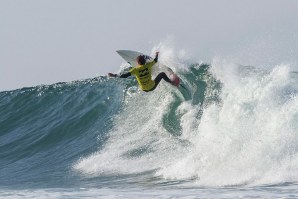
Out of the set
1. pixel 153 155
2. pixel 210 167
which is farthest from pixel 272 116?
pixel 153 155

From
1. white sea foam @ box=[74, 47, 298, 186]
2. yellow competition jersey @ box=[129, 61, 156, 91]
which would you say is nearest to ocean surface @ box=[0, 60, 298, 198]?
white sea foam @ box=[74, 47, 298, 186]

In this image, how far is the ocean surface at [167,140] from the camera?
9.40 metres

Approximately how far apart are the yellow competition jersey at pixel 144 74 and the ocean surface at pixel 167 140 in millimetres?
1271

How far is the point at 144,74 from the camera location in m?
13.1

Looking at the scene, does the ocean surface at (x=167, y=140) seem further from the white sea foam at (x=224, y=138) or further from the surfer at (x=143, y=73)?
the surfer at (x=143, y=73)

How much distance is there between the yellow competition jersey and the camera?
12938 millimetres

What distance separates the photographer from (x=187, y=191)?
28.1ft

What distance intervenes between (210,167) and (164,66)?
16.4 feet

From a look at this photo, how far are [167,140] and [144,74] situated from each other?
1.64m

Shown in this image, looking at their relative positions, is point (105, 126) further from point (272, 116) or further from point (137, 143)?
point (272, 116)

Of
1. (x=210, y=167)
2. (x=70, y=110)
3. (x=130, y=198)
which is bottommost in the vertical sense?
(x=130, y=198)

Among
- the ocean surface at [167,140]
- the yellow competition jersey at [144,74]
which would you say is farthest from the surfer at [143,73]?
the ocean surface at [167,140]

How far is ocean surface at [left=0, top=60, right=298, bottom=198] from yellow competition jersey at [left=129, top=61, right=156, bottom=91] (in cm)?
127

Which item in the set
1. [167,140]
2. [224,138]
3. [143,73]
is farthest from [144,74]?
[224,138]
